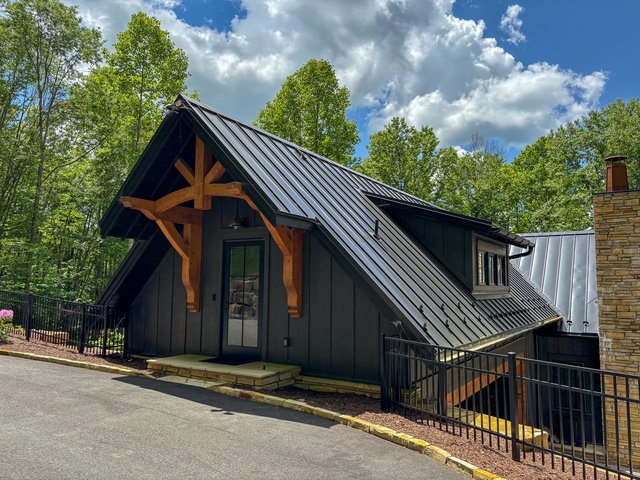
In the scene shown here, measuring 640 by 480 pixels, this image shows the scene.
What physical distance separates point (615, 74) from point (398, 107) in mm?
15443

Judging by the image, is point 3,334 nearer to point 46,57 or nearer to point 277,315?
point 277,315

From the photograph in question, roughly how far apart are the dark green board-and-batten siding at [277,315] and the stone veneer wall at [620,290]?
6.61m

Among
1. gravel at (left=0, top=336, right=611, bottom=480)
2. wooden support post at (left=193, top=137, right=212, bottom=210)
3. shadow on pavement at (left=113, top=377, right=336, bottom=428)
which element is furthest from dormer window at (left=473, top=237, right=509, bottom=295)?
wooden support post at (left=193, top=137, right=212, bottom=210)

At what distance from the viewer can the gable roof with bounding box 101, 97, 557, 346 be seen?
22.1ft

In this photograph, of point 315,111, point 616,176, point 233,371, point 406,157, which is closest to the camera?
point 233,371

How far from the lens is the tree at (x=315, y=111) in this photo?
2609 centimetres

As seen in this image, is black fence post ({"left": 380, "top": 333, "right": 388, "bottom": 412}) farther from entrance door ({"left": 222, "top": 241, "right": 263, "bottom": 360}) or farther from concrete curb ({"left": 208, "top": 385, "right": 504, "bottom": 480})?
entrance door ({"left": 222, "top": 241, "right": 263, "bottom": 360})

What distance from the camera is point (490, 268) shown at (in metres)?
10.8

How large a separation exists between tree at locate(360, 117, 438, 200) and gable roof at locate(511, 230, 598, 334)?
1236cm

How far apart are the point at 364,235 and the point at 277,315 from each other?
7.38 ft

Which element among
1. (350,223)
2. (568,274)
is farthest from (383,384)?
(568,274)

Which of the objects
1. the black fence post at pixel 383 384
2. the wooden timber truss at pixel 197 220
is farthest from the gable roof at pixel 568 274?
the wooden timber truss at pixel 197 220

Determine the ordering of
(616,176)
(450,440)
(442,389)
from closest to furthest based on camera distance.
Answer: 1. (450,440)
2. (442,389)
3. (616,176)

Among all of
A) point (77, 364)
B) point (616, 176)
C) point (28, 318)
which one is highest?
point (616, 176)
